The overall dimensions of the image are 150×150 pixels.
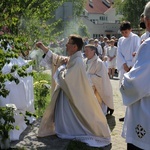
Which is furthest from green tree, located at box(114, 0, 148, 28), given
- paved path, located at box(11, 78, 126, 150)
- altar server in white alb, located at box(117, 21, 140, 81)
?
paved path, located at box(11, 78, 126, 150)

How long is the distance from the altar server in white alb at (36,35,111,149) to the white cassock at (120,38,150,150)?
204cm

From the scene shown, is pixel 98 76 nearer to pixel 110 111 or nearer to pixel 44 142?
pixel 110 111

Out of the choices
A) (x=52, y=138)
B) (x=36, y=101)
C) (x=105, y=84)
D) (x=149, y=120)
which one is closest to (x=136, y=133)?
(x=149, y=120)

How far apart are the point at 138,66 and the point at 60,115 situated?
109 inches

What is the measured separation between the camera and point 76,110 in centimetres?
556

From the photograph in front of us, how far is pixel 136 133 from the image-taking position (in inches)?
132

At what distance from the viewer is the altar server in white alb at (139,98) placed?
3145mm

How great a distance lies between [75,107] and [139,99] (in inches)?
92.4

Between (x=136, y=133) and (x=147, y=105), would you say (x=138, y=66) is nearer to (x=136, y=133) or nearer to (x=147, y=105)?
(x=147, y=105)

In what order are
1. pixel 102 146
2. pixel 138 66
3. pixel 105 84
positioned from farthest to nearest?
pixel 105 84 < pixel 102 146 < pixel 138 66

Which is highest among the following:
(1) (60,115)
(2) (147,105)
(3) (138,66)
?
(3) (138,66)

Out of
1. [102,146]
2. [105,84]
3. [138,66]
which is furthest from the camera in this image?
[105,84]

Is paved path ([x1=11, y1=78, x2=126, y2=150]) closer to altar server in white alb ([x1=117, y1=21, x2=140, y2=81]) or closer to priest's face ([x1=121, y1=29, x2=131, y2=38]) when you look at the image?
altar server in white alb ([x1=117, y1=21, x2=140, y2=81])

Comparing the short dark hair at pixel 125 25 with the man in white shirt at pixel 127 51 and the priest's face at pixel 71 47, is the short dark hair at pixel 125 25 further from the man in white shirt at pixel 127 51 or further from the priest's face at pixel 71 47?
the priest's face at pixel 71 47
